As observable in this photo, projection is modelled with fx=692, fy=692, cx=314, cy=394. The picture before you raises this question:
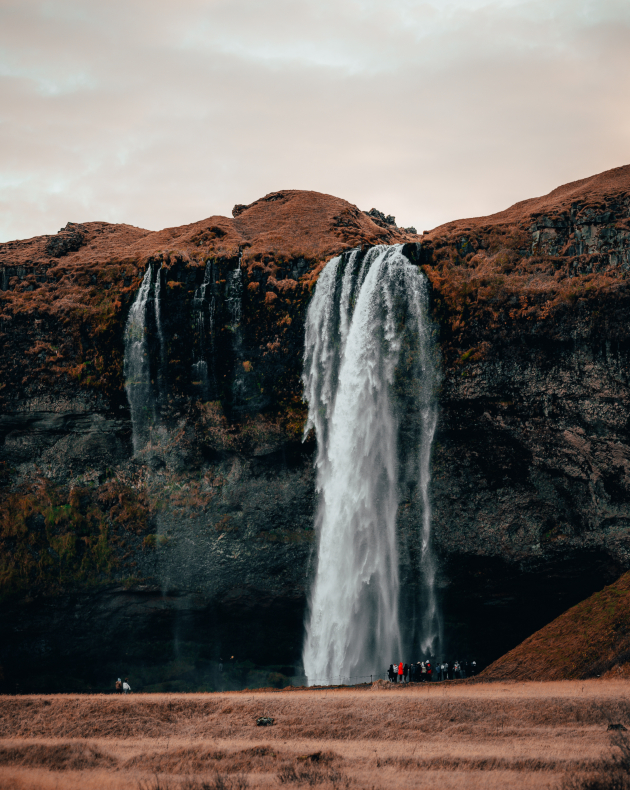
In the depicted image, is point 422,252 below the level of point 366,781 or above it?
above

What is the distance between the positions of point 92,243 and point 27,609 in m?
32.5

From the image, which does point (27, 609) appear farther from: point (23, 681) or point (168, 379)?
point (168, 379)

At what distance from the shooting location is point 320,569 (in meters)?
41.7

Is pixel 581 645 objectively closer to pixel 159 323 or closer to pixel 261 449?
pixel 261 449

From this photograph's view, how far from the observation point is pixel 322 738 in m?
23.2

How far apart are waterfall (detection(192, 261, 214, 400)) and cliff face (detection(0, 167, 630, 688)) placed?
6.0 inches

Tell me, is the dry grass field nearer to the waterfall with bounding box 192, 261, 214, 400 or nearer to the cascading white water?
the waterfall with bounding box 192, 261, 214, 400

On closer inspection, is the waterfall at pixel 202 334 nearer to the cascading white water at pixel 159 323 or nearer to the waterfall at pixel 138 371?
the cascading white water at pixel 159 323

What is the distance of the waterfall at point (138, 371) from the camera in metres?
46.1

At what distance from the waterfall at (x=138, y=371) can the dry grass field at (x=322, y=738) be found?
1893 centimetres

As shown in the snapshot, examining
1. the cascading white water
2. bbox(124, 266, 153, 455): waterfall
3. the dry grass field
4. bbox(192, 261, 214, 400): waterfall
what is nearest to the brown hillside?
the dry grass field

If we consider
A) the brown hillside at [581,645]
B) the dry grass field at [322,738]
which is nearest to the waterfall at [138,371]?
the dry grass field at [322,738]

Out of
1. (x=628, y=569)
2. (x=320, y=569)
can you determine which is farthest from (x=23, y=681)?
(x=628, y=569)

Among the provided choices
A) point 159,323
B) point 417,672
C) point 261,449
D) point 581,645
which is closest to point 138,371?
point 159,323
